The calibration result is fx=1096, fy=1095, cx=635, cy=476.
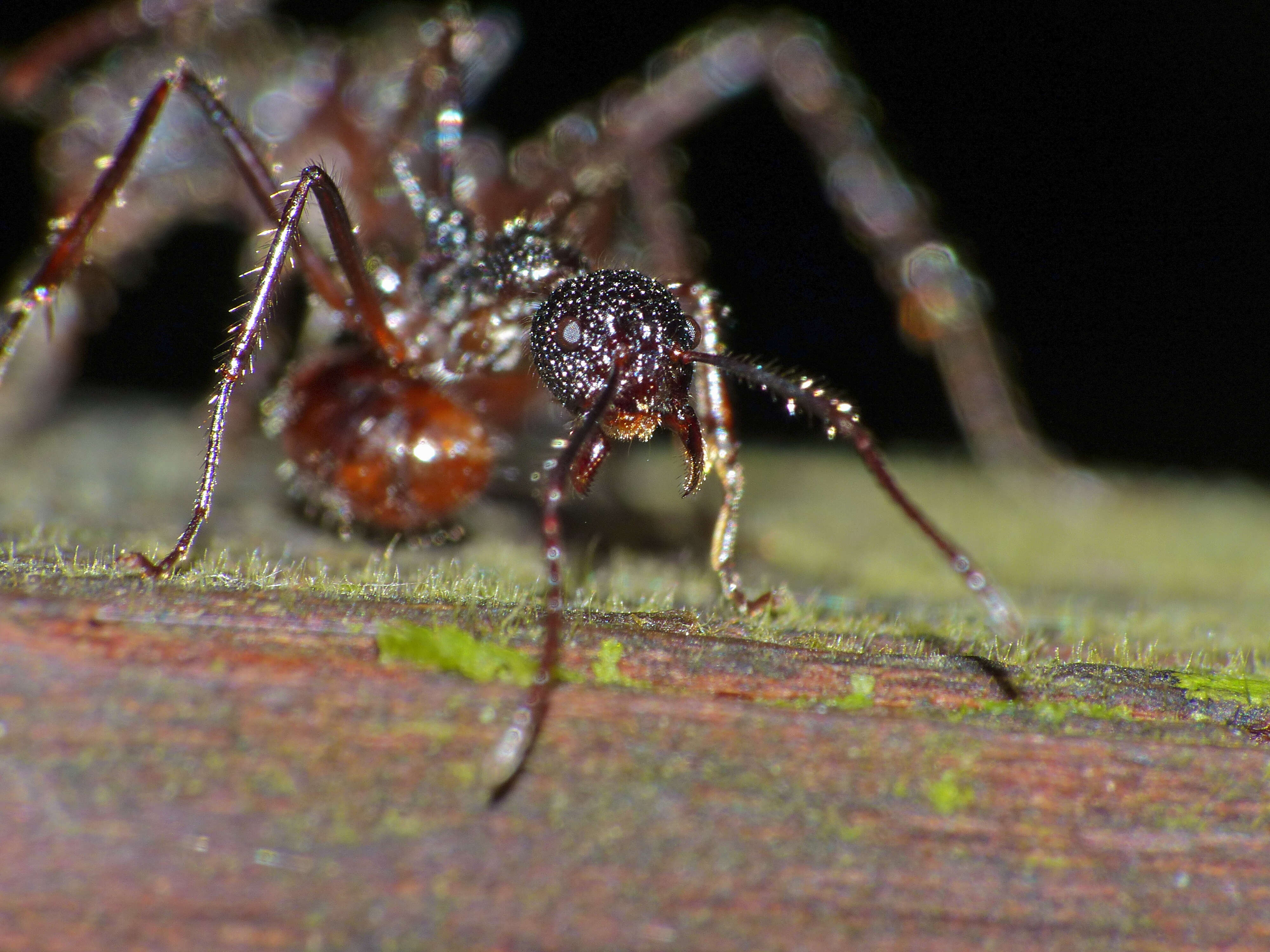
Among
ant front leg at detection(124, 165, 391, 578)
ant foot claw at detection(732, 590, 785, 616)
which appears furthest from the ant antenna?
ant front leg at detection(124, 165, 391, 578)

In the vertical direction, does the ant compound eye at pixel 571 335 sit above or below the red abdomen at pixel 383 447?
above

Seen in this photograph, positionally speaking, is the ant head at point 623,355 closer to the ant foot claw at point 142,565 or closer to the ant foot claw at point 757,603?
the ant foot claw at point 757,603

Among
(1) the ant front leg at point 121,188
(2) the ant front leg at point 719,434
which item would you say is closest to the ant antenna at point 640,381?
(2) the ant front leg at point 719,434

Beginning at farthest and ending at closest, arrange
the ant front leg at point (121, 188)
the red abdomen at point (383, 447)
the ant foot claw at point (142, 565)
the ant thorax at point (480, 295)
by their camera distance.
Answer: the ant thorax at point (480, 295) < the red abdomen at point (383, 447) < the ant front leg at point (121, 188) < the ant foot claw at point (142, 565)

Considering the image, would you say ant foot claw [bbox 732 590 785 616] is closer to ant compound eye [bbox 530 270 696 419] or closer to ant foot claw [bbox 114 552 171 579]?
ant compound eye [bbox 530 270 696 419]

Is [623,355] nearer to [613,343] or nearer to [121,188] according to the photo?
[613,343]

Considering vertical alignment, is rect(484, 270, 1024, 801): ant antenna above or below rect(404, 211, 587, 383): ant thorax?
below

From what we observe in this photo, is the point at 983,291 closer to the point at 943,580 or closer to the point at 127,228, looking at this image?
the point at 943,580
